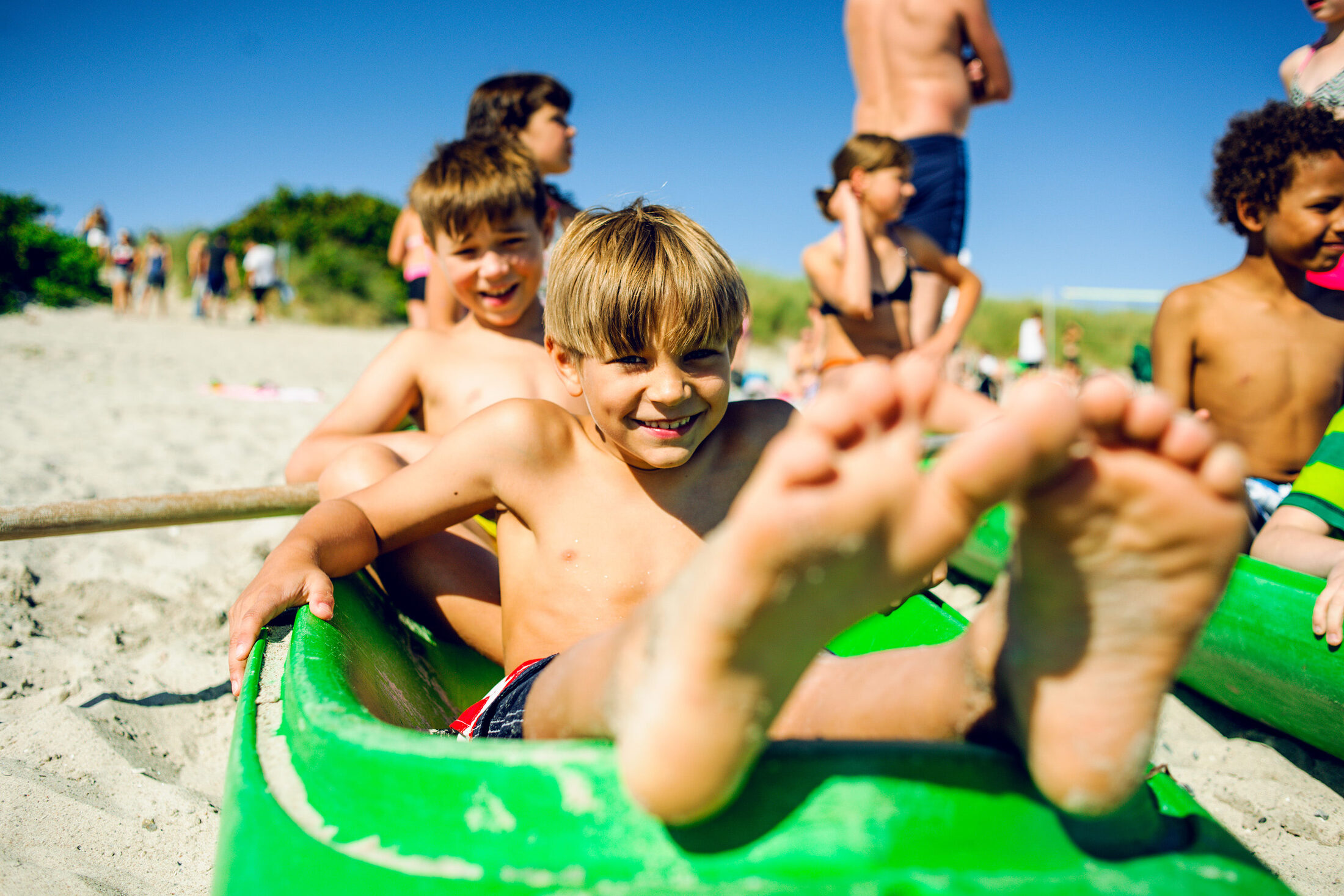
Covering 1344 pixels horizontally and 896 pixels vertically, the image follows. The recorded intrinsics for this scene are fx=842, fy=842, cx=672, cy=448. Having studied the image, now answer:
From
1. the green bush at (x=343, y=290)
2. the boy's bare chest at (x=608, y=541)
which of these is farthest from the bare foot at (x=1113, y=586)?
the green bush at (x=343, y=290)

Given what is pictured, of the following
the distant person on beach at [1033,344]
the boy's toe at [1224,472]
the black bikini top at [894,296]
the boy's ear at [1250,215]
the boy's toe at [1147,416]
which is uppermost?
the boy's ear at [1250,215]

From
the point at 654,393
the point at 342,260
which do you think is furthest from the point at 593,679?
the point at 342,260

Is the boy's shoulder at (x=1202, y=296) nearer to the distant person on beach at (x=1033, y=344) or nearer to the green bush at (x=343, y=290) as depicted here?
the distant person on beach at (x=1033, y=344)

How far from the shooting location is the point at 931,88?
3783 mm

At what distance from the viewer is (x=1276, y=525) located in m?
2.00

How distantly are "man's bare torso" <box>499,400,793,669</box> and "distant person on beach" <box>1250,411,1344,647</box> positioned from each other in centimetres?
129

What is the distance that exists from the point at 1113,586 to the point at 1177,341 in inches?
84.6

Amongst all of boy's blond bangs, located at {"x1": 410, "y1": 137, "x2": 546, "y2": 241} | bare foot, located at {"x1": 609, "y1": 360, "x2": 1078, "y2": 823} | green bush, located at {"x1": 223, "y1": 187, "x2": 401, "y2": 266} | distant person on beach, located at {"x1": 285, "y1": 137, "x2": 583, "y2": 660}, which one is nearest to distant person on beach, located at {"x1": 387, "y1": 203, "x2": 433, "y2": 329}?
boy's blond bangs, located at {"x1": 410, "y1": 137, "x2": 546, "y2": 241}

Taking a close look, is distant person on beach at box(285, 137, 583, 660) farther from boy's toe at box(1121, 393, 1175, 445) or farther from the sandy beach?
boy's toe at box(1121, 393, 1175, 445)

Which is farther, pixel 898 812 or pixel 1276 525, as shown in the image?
pixel 1276 525

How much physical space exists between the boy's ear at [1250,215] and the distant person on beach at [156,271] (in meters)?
15.3

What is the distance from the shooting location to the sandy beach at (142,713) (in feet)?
4.89

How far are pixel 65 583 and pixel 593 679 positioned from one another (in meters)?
2.45

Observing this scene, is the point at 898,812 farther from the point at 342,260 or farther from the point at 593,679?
the point at 342,260
